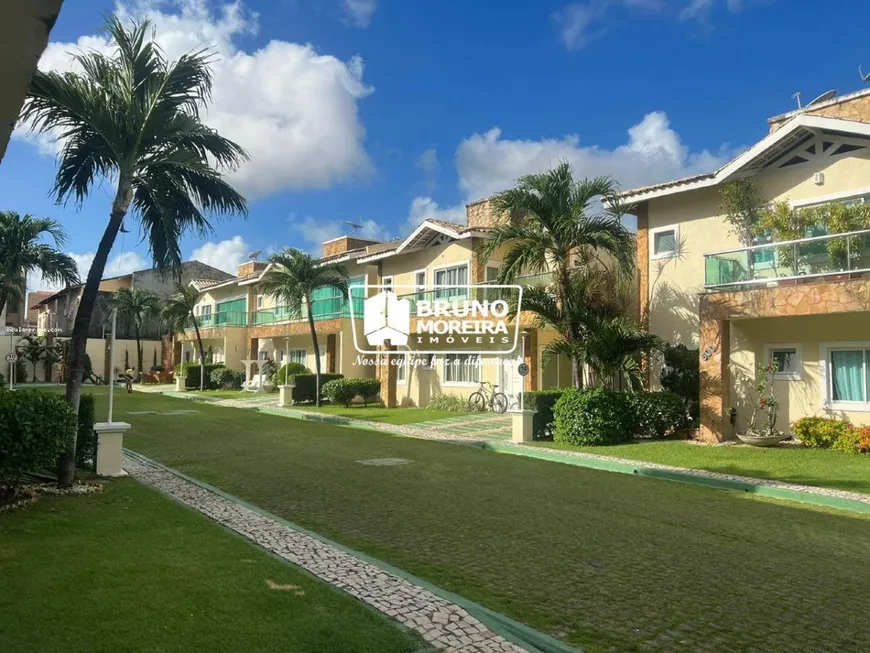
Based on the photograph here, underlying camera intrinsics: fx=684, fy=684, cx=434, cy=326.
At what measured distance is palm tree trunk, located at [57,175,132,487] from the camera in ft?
30.3

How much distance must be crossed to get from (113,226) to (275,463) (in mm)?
5379

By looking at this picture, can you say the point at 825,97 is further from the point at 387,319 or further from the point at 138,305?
the point at 138,305

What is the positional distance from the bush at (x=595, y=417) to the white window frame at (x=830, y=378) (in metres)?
4.16

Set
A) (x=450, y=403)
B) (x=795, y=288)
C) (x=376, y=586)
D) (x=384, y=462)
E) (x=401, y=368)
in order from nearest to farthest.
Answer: (x=376, y=586), (x=384, y=462), (x=795, y=288), (x=450, y=403), (x=401, y=368)

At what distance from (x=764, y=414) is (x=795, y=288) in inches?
133

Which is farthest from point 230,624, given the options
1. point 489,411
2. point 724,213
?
point 489,411

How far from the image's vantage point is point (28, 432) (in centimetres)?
796

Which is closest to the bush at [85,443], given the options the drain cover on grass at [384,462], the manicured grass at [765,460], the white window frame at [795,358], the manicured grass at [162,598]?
the manicured grass at [162,598]

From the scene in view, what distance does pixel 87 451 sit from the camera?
1111 cm

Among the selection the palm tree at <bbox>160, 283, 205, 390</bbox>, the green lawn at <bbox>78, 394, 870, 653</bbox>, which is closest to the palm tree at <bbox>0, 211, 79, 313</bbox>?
the green lawn at <bbox>78, 394, 870, 653</bbox>

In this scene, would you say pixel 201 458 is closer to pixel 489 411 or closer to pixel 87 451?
pixel 87 451

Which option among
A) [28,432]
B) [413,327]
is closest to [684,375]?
[413,327]

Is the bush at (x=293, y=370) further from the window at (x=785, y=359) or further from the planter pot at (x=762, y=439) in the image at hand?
the planter pot at (x=762, y=439)

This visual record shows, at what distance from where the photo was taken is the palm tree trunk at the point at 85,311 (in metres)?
9.24
